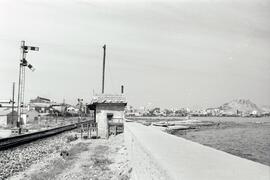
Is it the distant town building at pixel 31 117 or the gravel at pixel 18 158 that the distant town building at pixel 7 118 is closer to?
the distant town building at pixel 31 117

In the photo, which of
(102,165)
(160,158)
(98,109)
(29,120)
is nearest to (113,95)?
(98,109)

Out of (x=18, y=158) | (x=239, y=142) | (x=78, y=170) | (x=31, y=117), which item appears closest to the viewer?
(x=78, y=170)

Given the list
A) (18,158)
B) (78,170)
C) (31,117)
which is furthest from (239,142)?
(31,117)

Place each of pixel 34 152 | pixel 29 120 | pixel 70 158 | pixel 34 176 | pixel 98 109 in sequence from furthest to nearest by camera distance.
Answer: pixel 29 120 < pixel 98 109 < pixel 34 152 < pixel 70 158 < pixel 34 176

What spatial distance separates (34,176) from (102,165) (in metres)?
3.14

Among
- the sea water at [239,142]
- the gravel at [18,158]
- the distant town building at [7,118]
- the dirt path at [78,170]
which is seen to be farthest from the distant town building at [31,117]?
the dirt path at [78,170]

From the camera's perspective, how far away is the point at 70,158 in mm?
17266

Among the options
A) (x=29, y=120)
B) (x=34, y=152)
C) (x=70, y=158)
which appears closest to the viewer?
(x=70, y=158)

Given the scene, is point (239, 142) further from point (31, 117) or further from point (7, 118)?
point (31, 117)

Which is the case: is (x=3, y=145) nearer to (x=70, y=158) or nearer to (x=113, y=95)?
(x=70, y=158)

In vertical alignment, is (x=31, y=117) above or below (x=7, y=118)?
below

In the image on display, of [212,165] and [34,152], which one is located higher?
[212,165]

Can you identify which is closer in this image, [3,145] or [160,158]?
[160,158]

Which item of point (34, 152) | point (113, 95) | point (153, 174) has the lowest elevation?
point (34, 152)
